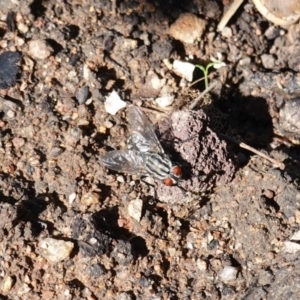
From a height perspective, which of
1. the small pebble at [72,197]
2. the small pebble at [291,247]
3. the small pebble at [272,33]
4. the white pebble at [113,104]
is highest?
the small pebble at [272,33]

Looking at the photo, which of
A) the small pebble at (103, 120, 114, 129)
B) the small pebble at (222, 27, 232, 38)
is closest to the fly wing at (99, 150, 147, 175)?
the small pebble at (103, 120, 114, 129)

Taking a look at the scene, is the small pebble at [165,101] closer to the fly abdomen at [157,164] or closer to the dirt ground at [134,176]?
the dirt ground at [134,176]

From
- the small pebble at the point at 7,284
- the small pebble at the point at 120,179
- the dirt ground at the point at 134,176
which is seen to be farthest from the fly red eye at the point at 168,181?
the small pebble at the point at 7,284

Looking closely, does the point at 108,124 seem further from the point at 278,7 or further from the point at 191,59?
the point at 278,7

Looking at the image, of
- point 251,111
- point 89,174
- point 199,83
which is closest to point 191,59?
point 199,83

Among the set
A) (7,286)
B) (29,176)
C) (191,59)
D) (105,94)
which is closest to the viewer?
(7,286)

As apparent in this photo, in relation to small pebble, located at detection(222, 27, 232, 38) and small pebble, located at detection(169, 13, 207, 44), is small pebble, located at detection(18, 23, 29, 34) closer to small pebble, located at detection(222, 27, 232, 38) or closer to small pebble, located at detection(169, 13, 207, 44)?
small pebble, located at detection(169, 13, 207, 44)
